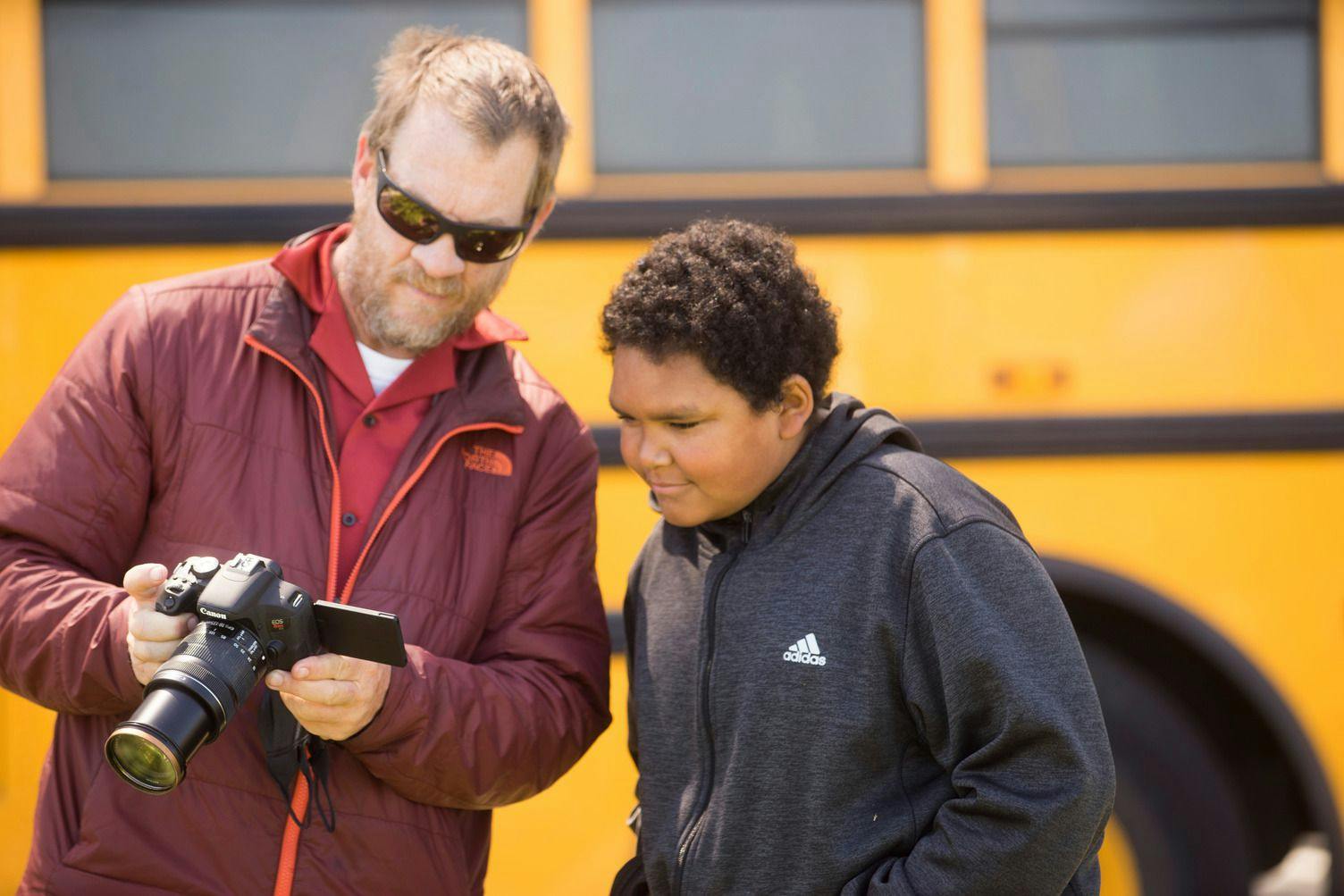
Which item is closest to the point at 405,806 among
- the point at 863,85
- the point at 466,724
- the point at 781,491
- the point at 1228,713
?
the point at 466,724

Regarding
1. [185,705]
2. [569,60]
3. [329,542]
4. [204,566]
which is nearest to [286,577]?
[329,542]

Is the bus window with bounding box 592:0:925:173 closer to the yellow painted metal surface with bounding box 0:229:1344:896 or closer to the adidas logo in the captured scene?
the yellow painted metal surface with bounding box 0:229:1344:896

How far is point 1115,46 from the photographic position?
2.71m

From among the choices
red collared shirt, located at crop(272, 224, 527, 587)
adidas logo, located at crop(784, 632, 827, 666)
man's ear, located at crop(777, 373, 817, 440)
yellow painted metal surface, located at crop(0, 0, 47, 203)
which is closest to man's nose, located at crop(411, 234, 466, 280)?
red collared shirt, located at crop(272, 224, 527, 587)

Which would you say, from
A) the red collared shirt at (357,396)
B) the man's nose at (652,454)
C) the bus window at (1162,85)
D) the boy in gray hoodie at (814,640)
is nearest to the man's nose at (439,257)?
the red collared shirt at (357,396)

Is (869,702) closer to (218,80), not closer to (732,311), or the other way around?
(732,311)

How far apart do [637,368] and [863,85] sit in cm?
141

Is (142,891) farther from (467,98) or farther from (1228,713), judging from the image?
(1228,713)

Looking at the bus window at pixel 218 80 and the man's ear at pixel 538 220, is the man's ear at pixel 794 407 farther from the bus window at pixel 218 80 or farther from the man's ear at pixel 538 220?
the bus window at pixel 218 80

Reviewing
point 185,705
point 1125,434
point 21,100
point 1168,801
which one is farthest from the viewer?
point 1168,801

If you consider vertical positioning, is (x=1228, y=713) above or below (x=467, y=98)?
below

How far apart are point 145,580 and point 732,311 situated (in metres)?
0.67

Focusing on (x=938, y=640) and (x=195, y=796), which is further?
(x=195, y=796)

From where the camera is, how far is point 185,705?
125cm
